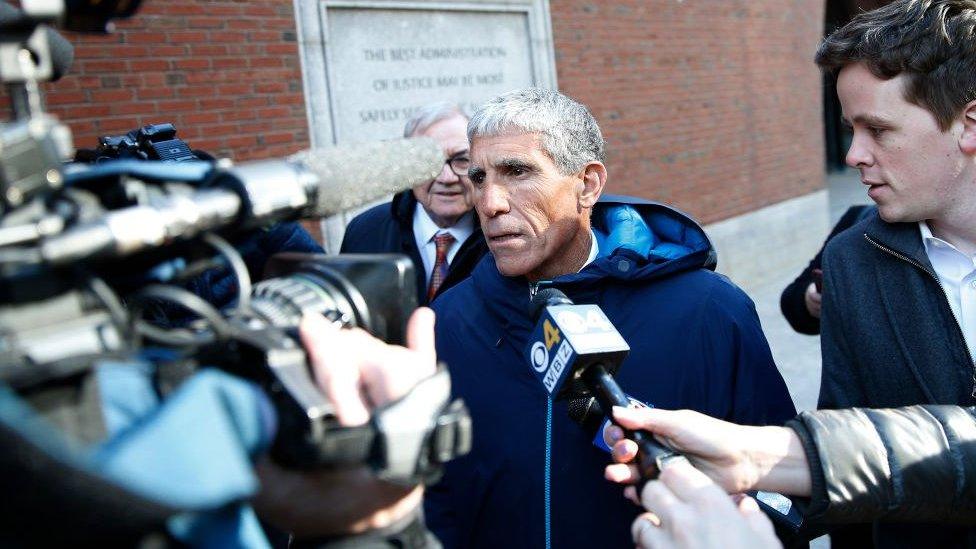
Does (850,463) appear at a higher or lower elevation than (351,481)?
lower

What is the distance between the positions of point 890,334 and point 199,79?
3885mm

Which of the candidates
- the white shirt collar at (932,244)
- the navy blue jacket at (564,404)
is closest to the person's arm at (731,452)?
the navy blue jacket at (564,404)

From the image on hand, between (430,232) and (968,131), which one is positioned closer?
(968,131)

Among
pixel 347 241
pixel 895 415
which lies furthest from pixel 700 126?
pixel 895 415

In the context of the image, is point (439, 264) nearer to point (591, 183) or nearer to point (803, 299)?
point (591, 183)

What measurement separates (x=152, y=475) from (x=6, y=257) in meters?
0.25

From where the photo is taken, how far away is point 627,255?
7.26ft

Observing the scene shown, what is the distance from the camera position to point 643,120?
795cm

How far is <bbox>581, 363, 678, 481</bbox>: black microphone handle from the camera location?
1367mm

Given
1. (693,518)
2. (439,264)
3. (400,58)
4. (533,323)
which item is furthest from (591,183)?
(400,58)

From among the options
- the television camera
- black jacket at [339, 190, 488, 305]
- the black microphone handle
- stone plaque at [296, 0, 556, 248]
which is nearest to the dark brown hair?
the black microphone handle

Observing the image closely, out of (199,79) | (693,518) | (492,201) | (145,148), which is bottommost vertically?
(693,518)

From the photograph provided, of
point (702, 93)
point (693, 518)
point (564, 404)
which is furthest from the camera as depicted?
point (702, 93)

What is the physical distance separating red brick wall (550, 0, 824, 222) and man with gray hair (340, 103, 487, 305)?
143 inches
